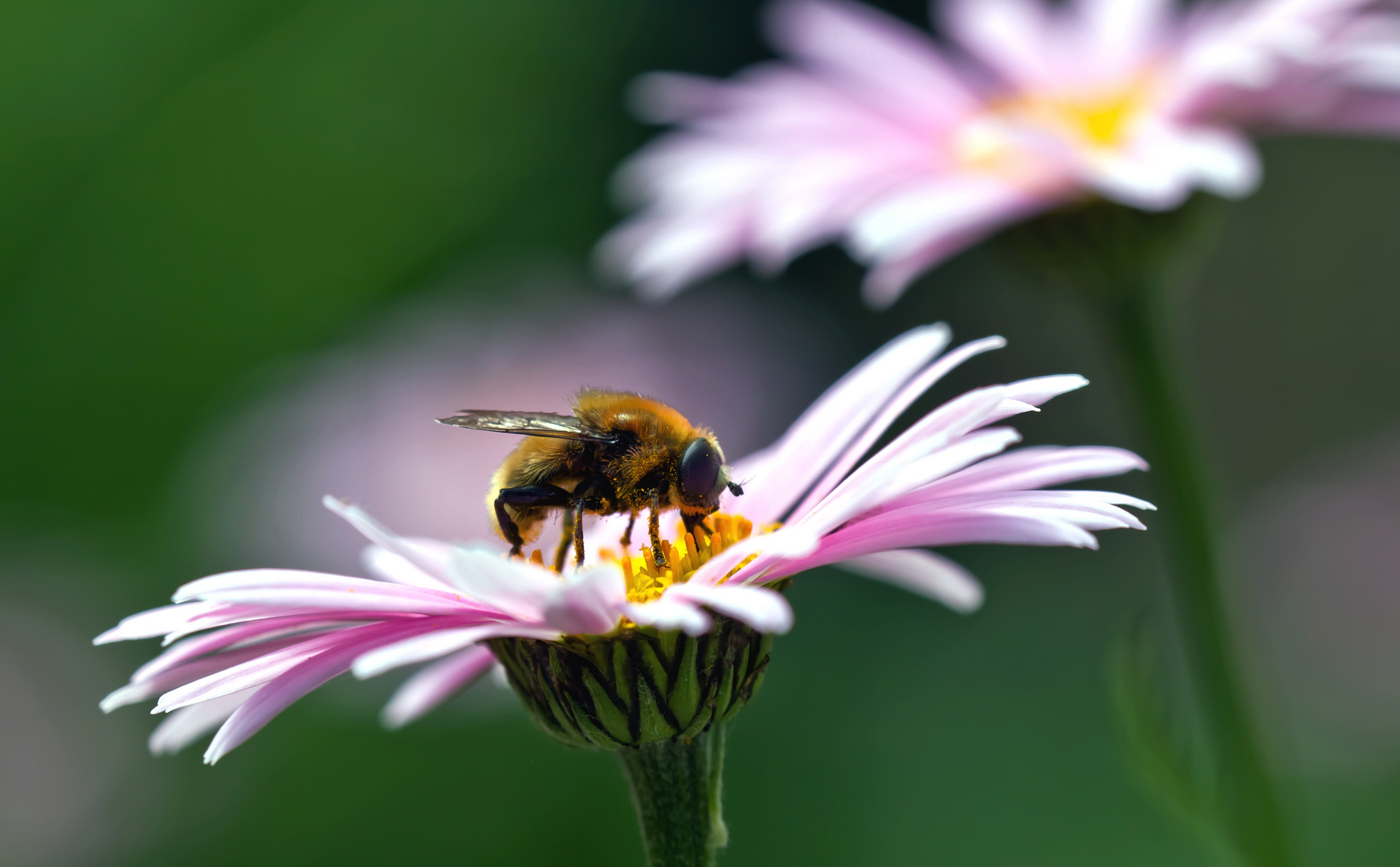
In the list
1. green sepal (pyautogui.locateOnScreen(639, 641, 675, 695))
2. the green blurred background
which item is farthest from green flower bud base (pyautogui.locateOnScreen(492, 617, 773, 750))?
the green blurred background

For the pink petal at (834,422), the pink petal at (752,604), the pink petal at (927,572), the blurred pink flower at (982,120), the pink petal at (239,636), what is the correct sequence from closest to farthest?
the pink petal at (752,604) < the pink petal at (239,636) < the pink petal at (834,422) < the pink petal at (927,572) < the blurred pink flower at (982,120)

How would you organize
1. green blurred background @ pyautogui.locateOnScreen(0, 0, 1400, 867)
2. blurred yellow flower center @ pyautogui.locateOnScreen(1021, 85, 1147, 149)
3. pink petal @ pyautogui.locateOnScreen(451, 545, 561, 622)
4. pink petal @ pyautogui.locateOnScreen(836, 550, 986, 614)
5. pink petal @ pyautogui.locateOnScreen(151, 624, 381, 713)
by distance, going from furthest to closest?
green blurred background @ pyautogui.locateOnScreen(0, 0, 1400, 867) → blurred yellow flower center @ pyautogui.locateOnScreen(1021, 85, 1147, 149) → pink petal @ pyautogui.locateOnScreen(836, 550, 986, 614) → pink petal @ pyautogui.locateOnScreen(151, 624, 381, 713) → pink petal @ pyautogui.locateOnScreen(451, 545, 561, 622)

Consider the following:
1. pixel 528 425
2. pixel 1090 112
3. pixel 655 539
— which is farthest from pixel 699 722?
pixel 1090 112

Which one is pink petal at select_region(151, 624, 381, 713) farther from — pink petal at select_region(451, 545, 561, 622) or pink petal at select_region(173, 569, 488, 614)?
pink petal at select_region(451, 545, 561, 622)

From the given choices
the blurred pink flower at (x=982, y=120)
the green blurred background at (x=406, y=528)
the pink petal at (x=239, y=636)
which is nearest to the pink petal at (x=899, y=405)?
the pink petal at (x=239, y=636)

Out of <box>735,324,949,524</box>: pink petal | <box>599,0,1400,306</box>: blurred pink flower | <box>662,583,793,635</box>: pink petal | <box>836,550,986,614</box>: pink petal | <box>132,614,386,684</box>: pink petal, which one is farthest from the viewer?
<box>599,0,1400,306</box>: blurred pink flower

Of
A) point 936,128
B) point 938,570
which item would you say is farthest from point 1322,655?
point 938,570

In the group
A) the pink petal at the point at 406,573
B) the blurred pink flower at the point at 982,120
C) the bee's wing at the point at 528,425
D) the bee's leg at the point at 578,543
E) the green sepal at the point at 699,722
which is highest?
the blurred pink flower at the point at 982,120

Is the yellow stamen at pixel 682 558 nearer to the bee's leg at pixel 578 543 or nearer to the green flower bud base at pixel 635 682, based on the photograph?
the bee's leg at pixel 578 543
